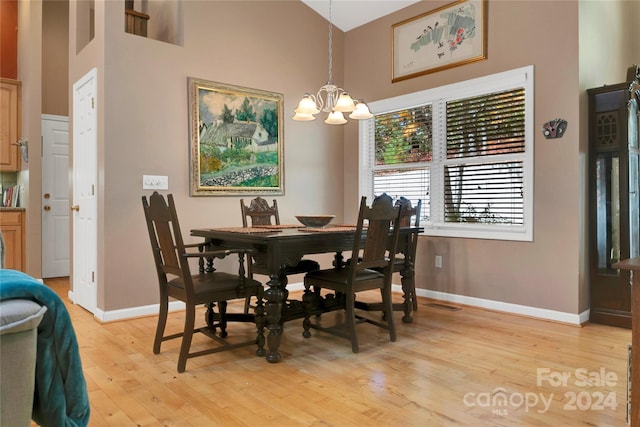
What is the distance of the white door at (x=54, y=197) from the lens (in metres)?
5.72

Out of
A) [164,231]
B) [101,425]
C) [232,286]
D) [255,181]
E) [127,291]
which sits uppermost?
[255,181]

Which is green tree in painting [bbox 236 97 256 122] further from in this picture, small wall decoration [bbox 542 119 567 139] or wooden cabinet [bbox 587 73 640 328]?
wooden cabinet [bbox 587 73 640 328]

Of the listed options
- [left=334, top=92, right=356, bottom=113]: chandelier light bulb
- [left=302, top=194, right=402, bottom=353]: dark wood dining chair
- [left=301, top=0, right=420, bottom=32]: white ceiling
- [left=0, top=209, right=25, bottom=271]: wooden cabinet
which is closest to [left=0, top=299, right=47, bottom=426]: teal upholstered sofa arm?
[left=302, top=194, right=402, bottom=353]: dark wood dining chair

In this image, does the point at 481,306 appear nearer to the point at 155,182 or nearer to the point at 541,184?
the point at 541,184

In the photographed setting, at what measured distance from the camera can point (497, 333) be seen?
3.30 metres

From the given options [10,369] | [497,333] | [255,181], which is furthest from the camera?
[255,181]

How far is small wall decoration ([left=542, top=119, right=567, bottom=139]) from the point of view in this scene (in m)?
3.57

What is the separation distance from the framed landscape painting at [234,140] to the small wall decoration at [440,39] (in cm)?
144

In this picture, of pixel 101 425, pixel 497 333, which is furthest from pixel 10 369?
pixel 497 333

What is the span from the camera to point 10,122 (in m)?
5.25

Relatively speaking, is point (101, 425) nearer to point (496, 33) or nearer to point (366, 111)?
point (366, 111)

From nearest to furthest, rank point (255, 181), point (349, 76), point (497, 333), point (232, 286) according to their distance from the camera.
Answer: point (232, 286)
point (497, 333)
point (255, 181)
point (349, 76)

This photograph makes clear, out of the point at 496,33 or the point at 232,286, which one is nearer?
the point at 232,286

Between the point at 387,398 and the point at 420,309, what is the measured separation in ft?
6.50
